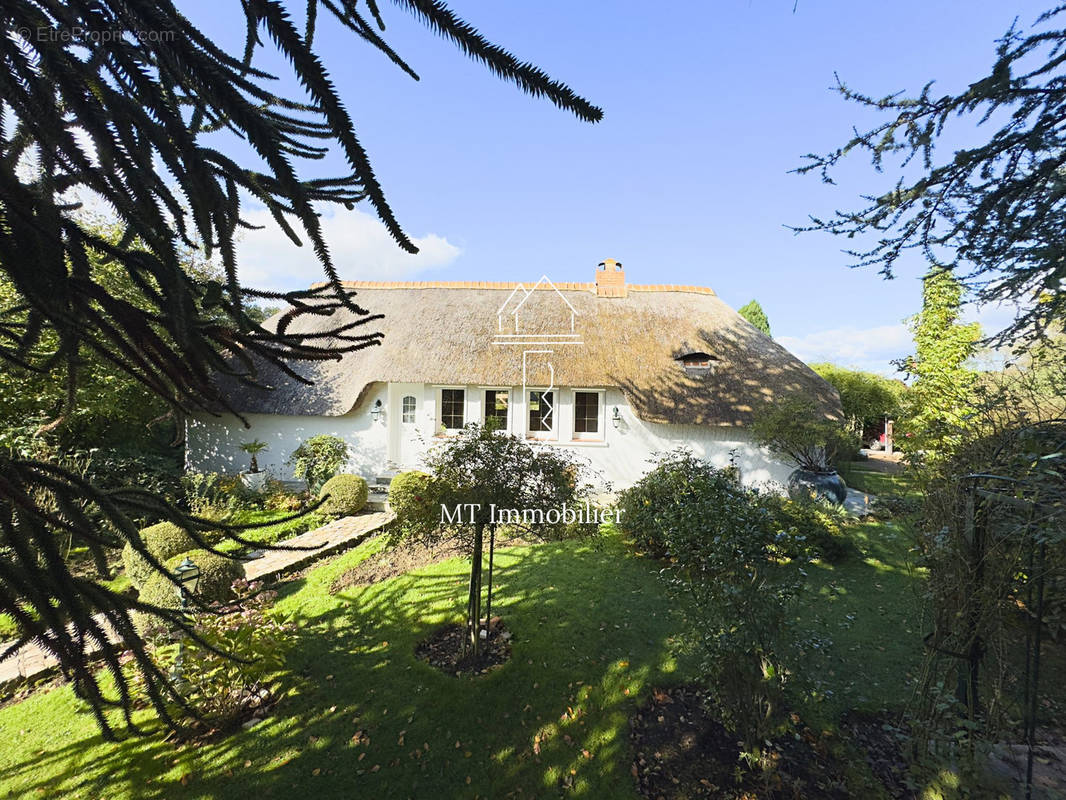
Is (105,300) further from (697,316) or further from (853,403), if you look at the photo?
(853,403)

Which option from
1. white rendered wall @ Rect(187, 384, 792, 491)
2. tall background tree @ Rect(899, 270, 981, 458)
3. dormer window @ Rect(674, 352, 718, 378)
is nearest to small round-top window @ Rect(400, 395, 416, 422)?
white rendered wall @ Rect(187, 384, 792, 491)

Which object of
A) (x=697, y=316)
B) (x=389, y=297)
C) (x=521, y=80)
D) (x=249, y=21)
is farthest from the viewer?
(x=389, y=297)

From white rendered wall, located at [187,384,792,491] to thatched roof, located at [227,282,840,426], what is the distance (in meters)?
0.48

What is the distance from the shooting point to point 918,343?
11.7 metres

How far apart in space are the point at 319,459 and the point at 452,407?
11.3 feet

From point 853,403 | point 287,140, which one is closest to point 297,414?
point 287,140

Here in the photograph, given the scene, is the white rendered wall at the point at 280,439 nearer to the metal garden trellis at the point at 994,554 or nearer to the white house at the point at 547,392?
the white house at the point at 547,392

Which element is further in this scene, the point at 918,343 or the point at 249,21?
the point at 918,343

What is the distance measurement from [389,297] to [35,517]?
1296cm

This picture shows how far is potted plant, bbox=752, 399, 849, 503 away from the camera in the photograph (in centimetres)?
896

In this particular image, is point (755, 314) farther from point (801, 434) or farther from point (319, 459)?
point (319, 459)

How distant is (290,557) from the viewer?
22.9ft

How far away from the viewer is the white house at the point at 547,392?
1066 centimetres

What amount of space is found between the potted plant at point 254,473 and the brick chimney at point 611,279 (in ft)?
33.3
